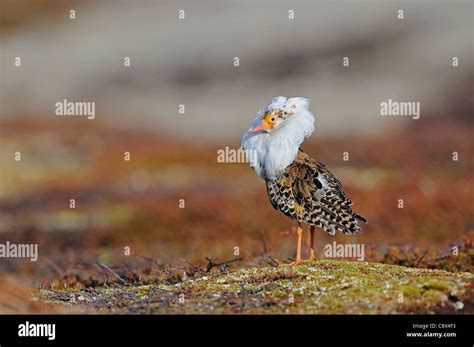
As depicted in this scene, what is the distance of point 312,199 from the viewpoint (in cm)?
1142

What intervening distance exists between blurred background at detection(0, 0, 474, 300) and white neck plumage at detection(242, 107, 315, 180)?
1.87m

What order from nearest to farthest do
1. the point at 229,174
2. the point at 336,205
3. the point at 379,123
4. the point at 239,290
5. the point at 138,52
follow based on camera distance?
1. the point at 239,290
2. the point at 336,205
3. the point at 229,174
4. the point at 379,123
5. the point at 138,52

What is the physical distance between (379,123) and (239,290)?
32.1m

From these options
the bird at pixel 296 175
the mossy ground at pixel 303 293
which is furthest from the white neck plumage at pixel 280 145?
the mossy ground at pixel 303 293

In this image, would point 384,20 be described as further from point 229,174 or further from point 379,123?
point 229,174

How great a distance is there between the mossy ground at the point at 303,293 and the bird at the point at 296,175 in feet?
2.12

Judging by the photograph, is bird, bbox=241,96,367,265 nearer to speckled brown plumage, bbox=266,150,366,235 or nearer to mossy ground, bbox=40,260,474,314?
speckled brown plumage, bbox=266,150,366,235

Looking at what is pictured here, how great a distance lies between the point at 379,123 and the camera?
41344mm

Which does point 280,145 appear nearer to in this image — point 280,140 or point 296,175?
point 280,140

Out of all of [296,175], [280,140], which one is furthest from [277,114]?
[296,175]

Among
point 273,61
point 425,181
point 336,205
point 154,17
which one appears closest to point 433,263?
point 336,205

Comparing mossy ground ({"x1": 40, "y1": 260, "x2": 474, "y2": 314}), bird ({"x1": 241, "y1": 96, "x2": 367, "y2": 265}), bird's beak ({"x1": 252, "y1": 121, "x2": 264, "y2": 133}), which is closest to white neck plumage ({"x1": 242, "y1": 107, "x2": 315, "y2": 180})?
bird ({"x1": 241, "y1": 96, "x2": 367, "y2": 265})

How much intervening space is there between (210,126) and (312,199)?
3345cm

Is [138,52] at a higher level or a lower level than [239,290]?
higher
